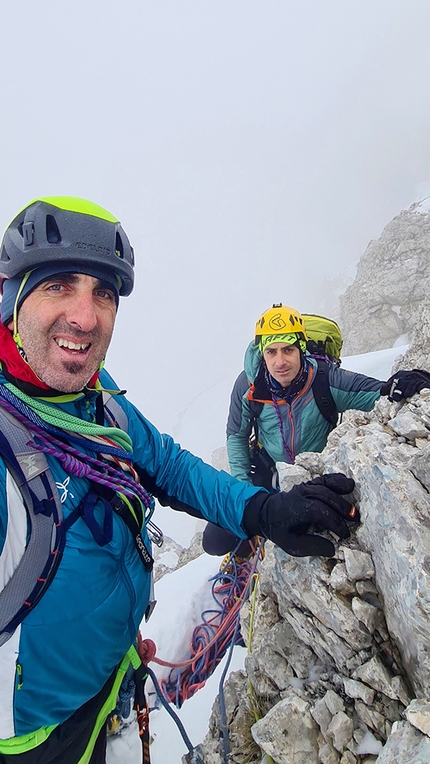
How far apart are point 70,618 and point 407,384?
325 centimetres

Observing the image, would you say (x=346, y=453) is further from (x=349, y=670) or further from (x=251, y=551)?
(x=251, y=551)

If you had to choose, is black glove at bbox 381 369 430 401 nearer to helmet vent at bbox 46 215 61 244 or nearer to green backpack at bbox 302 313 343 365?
green backpack at bbox 302 313 343 365

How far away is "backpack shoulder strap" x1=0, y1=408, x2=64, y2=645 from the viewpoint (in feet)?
6.49

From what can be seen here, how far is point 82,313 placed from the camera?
2.43 metres

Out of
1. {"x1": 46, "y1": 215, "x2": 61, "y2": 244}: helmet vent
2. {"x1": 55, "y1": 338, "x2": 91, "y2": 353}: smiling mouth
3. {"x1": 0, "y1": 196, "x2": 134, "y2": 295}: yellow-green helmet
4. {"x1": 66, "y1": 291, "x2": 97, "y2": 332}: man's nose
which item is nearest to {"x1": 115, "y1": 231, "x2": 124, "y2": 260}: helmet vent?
{"x1": 0, "y1": 196, "x2": 134, "y2": 295}: yellow-green helmet

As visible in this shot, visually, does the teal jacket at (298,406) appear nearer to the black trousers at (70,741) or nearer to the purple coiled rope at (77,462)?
the purple coiled rope at (77,462)

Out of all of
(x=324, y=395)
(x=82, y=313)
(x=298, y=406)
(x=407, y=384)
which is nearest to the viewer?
(x=82, y=313)

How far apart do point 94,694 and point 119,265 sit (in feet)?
9.54

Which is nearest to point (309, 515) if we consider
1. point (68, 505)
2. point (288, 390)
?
point (68, 505)

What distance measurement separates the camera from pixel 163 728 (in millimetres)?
4000

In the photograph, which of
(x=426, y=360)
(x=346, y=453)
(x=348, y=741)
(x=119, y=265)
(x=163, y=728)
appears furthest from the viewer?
(x=426, y=360)

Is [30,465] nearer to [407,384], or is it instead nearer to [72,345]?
[72,345]

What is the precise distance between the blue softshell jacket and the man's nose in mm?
570

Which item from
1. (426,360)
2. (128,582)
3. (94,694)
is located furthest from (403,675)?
(426,360)
